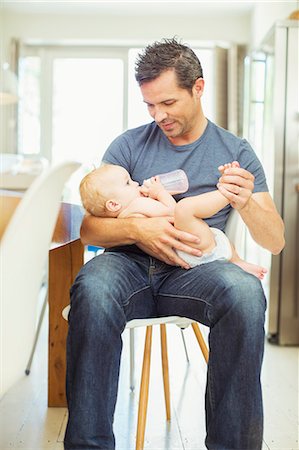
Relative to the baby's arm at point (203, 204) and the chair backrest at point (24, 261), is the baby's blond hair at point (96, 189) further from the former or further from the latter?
the chair backrest at point (24, 261)

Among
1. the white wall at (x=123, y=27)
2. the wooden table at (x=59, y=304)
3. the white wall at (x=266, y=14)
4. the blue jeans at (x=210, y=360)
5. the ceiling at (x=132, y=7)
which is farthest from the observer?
the white wall at (x=123, y=27)

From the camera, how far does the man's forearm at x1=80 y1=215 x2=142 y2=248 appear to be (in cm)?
155

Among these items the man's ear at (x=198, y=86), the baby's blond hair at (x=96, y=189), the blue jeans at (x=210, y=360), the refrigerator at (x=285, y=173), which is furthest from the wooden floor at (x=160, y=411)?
the man's ear at (x=198, y=86)

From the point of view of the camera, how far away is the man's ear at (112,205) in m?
1.61

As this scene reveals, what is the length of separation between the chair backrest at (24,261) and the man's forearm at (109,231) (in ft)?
1.73

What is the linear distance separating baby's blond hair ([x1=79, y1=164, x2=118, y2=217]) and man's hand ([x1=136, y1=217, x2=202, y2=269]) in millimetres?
130

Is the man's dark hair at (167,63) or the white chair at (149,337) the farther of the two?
the man's dark hair at (167,63)

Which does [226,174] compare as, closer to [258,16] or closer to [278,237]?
[278,237]

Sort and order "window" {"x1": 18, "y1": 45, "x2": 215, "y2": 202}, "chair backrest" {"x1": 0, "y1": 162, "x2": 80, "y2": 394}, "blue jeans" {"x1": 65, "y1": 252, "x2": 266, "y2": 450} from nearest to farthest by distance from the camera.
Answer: "chair backrest" {"x1": 0, "y1": 162, "x2": 80, "y2": 394}
"blue jeans" {"x1": 65, "y1": 252, "x2": 266, "y2": 450}
"window" {"x1": 18, "y1": 45, "x2": 215, "y2": 202}

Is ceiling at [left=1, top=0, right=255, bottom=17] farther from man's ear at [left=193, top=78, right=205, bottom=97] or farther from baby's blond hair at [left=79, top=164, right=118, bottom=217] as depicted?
baby's blond hair at [left=79, top=164, right=118, bottom=217]

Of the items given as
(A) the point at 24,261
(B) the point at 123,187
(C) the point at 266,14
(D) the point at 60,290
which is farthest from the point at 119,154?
(C) the point at 266,14

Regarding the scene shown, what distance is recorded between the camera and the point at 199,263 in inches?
60.9

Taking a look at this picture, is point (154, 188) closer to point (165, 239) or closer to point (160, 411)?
point (165, 239)

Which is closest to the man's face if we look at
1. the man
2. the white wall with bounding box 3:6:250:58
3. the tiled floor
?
the man
